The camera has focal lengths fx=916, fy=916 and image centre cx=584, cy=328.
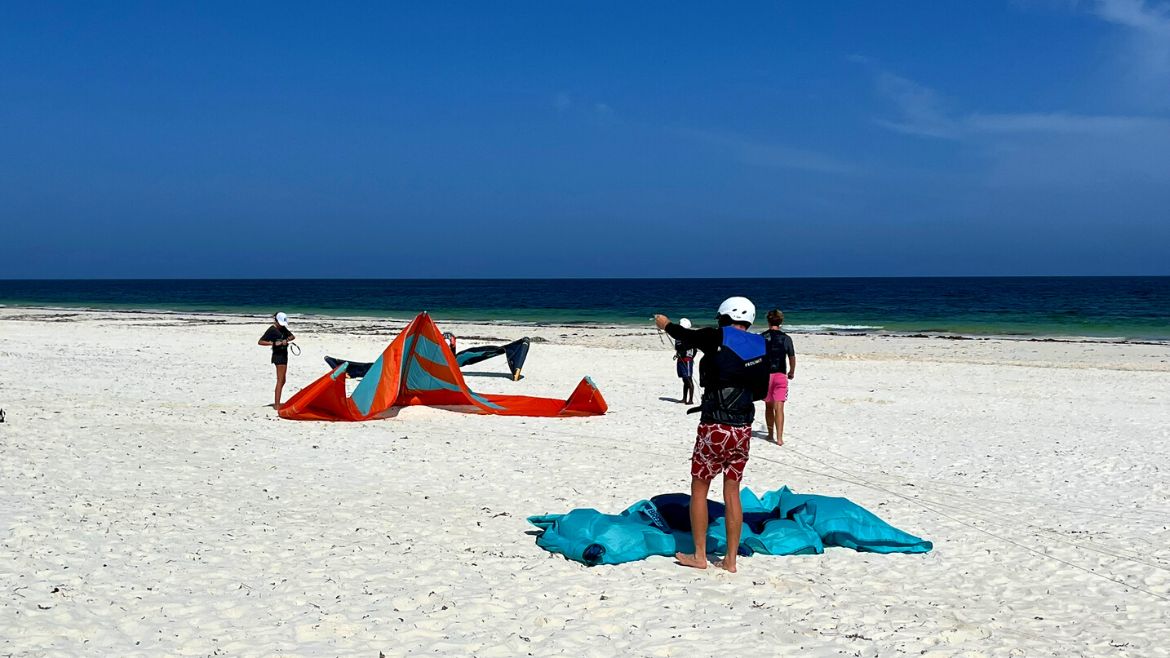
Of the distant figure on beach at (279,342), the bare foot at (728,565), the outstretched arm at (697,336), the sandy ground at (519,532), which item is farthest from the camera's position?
the distant figure on beach at (279,342)

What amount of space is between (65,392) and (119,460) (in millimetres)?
5986

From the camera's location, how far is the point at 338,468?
853 centimetres

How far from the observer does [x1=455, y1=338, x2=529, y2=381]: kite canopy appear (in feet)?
55.0

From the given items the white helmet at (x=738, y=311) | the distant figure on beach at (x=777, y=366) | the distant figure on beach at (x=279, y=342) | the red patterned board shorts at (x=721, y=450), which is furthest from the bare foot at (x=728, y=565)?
the distant figure on beach at (x=279, y=342)

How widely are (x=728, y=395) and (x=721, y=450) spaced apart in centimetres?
33

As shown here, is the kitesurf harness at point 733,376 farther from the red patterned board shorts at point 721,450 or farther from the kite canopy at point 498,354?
the kite canopy at point 498,354

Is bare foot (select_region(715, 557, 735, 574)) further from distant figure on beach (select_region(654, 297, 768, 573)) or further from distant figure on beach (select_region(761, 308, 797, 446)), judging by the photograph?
distant figure on beach (select_region(761, 308, 797, 446))

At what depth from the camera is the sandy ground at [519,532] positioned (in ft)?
15.1

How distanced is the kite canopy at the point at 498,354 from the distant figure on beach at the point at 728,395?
451 inches

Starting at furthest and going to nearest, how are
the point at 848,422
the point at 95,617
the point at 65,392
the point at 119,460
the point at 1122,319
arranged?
the point at 1122,319 < the point at 65,392 < the point at 848,422 < the point at 119,460 < the point at 95,617

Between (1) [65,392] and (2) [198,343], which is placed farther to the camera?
(2) [198,343]

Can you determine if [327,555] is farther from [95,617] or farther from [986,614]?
[986,614]

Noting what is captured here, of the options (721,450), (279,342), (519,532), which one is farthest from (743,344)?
(279,342)

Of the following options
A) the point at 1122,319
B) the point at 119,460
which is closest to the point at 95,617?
the point at 119,460
